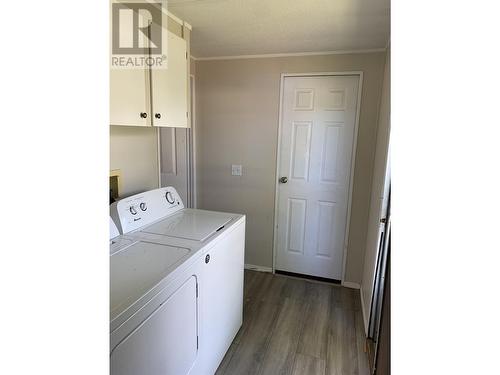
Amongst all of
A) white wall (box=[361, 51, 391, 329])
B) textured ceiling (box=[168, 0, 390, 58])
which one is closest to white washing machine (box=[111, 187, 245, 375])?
white wall (box=[361, 51, 391, 329])

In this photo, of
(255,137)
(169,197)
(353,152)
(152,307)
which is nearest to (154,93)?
(169,197)

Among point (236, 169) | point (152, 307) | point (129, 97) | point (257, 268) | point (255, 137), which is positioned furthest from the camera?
point (257, 268)

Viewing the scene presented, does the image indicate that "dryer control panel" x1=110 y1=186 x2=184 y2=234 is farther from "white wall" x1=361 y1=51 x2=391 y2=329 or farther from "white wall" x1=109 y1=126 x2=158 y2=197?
"white wall" x1=361 y1=51 x2=391 y2=329

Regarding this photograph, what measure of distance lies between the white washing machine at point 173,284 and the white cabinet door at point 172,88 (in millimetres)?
521

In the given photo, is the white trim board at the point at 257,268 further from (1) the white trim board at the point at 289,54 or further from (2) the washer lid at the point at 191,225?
(1) the white trim board at the point at 289,54

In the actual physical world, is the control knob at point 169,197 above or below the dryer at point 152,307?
above

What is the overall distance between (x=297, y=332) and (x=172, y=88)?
1989 millimetres

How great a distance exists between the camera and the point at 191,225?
6.06 ft

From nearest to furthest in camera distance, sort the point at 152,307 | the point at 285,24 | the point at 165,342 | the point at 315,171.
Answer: the point at 152,307 < the point at 165,342 < the point at 285,24 < the point at 315,171

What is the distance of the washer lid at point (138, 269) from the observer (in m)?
1.06

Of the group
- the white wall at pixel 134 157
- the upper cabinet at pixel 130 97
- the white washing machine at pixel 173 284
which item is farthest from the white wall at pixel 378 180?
the white wall at pixel 134 157

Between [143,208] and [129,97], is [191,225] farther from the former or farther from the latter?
[129,97]
